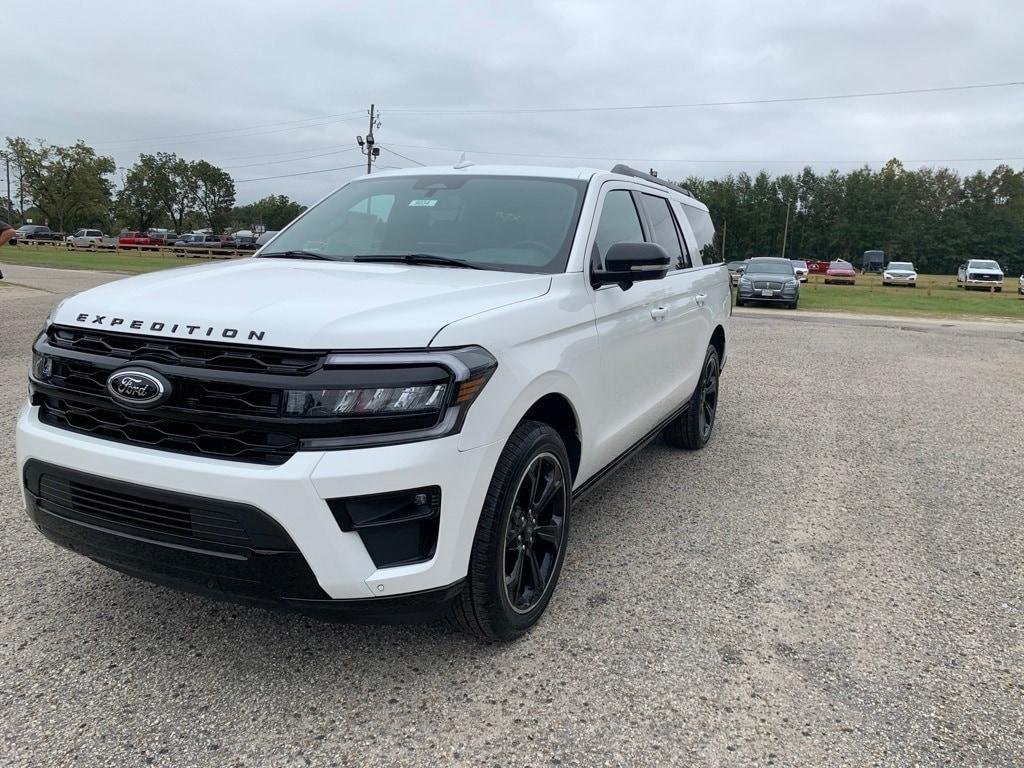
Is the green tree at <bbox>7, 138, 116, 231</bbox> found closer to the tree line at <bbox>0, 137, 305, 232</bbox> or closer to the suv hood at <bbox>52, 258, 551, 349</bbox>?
the tree line at <bbox>0, 137, 305, 232</bbox>

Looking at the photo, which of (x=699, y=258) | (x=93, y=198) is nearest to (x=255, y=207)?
(x=93, y=198)

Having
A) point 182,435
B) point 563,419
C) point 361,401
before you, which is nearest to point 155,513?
point 182,435

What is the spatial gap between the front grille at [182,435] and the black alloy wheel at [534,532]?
867mm

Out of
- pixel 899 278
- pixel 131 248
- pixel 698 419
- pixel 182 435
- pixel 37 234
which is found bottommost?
pixel 698 419

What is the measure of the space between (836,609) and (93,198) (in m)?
93.5

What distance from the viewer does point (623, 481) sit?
5070 mm

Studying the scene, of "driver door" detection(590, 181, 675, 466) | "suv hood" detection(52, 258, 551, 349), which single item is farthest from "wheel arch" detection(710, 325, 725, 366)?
"suv hood" detection(52, 258, 551, 349)

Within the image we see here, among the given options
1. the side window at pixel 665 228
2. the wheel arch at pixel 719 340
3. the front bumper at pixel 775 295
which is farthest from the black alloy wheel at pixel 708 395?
the front bumper at pixel 775 295

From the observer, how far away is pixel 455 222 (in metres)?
3.79

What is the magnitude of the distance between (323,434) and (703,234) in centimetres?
450

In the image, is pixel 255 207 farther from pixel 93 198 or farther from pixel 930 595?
pixel 930 595

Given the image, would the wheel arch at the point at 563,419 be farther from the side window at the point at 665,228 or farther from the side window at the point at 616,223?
the side window at the point at 665,228

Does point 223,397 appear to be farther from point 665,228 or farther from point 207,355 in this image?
point 665,228

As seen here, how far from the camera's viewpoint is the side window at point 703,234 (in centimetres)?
574
